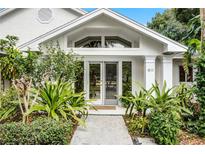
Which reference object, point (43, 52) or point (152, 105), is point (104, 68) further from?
point (152, 105)

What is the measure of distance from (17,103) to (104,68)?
256 inches

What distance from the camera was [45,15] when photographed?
21469 mm

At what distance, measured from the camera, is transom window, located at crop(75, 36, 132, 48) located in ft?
51.4

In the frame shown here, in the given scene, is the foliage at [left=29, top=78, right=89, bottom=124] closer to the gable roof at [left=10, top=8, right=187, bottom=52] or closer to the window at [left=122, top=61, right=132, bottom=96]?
the gable roof at [left=10, top=8, right=187, bottom=52]

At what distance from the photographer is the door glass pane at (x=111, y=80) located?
53.2ft

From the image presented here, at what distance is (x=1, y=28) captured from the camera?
2141 cm

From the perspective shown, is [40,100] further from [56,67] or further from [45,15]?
[45,15]

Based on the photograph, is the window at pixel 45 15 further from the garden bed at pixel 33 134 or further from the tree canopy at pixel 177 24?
the tree canopy at pixel 177 24

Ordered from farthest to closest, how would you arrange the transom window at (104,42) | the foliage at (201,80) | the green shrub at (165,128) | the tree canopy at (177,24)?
the tree canopy at (177,24), the transom window at (104,42), the foliage at (201,80), the green shrub at (165,128)

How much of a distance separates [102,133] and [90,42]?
715 centimetres

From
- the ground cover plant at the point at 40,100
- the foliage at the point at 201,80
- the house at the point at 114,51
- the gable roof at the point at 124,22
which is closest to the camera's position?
the ground cover plant at the point at 40,100

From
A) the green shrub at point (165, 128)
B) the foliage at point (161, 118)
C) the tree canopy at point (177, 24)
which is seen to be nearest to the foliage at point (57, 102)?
the foliage at point (161, 118)

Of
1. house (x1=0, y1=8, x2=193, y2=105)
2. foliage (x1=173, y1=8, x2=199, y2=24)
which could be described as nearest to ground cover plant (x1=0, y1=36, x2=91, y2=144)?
house (x1=0, y1=8, x2=193, y2=105)

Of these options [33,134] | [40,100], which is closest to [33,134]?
[33,134]
